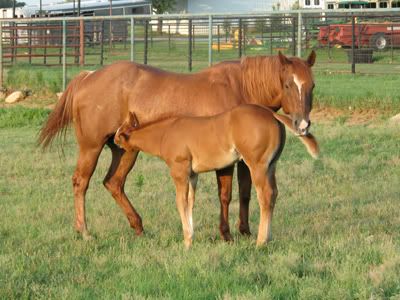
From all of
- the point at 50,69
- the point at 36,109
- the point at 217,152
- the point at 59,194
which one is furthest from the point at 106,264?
the point at 50,69

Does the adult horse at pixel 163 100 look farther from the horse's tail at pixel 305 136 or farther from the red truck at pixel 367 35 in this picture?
the red truck at pixel 367 35

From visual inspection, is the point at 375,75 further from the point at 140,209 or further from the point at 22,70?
the point at 140,209

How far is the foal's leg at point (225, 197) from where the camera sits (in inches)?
337

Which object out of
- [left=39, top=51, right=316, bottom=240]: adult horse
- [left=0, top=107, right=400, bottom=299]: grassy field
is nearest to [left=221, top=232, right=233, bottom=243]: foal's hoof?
[left=39, top=51, right=316, bottom=240]: adult horse

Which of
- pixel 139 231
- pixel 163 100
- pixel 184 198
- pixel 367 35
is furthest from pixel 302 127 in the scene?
pixel 367 35

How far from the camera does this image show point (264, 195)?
788 centimetres

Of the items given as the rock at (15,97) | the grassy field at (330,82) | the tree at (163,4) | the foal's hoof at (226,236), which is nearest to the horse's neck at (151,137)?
the foal's hoof at (226,236)

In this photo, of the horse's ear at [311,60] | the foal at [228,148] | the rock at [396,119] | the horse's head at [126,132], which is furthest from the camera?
the rock at [396,119]

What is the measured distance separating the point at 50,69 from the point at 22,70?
2477 millimetres

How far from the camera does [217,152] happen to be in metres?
8.01

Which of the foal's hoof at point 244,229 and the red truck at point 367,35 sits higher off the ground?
the red truck at point 367,35

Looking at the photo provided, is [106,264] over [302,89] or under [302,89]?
under

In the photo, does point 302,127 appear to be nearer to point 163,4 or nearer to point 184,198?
point 184,198

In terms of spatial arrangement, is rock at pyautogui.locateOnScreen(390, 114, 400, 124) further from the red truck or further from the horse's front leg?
the red truck
